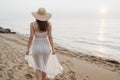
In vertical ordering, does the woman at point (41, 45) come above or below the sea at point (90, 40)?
above

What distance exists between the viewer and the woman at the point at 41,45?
5059 mm

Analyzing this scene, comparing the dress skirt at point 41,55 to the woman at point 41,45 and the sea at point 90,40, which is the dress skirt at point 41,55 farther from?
the sea at point 90,40

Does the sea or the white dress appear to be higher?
the white dress

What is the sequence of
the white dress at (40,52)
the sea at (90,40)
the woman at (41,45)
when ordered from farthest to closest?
the sea at (90,40), the white dress at (40,52), the woman at (41,45)

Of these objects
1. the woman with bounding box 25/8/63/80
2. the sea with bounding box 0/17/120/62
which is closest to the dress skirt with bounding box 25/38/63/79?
the woman with bounding box 25/8/63/80

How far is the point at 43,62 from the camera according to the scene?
17.8ft

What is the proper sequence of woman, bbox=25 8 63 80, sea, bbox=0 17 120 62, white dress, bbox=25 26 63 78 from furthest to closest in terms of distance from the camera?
sea, bbox=0 17 120 62 < white dress, bbox=25 26 63 78 < woman, bbox=25 8 63 80

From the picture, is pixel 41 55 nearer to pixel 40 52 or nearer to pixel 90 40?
pixel 40 52

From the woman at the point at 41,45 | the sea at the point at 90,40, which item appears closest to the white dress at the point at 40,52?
the woman at the point at 41,45

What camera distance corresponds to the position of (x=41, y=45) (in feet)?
17.2

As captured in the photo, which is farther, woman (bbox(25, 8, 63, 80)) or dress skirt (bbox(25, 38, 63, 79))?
dress skirt (bbox(25, 38, 63, 79))

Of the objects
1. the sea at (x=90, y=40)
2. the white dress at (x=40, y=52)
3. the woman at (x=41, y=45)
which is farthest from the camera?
the sea at (x=90, y=40)

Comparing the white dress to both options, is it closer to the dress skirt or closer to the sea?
the dress skirt

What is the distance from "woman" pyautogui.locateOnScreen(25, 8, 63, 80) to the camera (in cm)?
506
